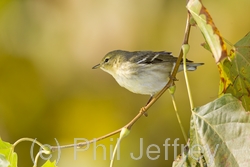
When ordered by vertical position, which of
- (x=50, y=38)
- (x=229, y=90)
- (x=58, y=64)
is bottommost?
(x=229, y=90)

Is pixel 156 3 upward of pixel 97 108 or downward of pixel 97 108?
upward

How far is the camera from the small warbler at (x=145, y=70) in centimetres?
135

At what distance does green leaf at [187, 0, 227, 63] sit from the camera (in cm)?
53

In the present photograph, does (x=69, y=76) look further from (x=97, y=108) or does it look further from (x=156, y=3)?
(x=156, y=3)

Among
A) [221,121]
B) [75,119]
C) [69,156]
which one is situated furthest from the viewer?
[75,119]

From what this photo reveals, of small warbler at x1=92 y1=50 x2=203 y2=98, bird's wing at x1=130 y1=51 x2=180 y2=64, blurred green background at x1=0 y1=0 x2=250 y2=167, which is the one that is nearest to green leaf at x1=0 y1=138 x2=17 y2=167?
small warbler at x1=92 y1=50 x2=203 y2=98

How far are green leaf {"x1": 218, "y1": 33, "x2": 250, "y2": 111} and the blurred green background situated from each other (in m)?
1.53

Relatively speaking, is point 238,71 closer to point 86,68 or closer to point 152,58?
point 152,58

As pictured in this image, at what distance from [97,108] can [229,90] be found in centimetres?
176

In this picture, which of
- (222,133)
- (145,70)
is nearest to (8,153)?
(222,133)

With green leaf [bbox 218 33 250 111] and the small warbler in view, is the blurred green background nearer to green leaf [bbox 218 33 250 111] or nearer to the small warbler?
the small warbler

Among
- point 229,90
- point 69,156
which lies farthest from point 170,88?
point 69,156

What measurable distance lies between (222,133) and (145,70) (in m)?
0.81

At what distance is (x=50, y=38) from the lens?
103 inches
